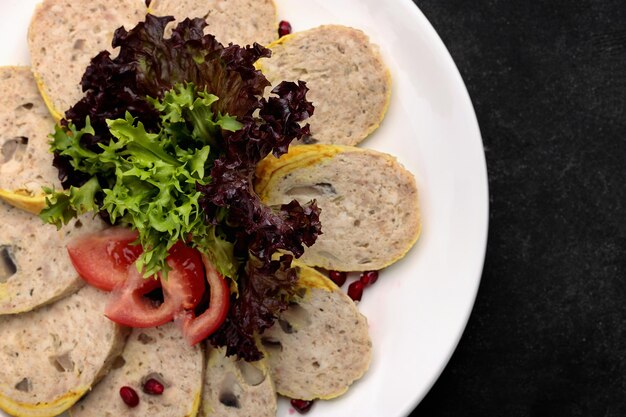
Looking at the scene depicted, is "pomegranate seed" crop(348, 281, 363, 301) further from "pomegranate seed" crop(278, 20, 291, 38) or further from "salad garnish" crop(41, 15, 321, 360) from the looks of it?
"pomegranate seed" crop(278, 20, 291, 38)

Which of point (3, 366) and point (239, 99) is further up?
point (239, 99)

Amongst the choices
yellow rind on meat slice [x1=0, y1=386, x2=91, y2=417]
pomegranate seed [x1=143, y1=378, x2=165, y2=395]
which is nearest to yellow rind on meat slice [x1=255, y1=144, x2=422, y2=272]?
pomegranate seed [x1=143, y1=378, x2=165, y2=395]

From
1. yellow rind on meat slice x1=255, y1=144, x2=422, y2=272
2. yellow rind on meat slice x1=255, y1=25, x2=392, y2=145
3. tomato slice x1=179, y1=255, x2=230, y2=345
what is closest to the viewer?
tomato slice x1=179, y1=255, x2=230, y2=345

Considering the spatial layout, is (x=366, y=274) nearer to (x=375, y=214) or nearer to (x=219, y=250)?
(x=375, y=214)

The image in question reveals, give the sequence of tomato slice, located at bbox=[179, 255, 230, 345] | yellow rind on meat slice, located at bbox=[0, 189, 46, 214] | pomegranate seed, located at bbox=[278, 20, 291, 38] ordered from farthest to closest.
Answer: pomegranate seed, located at bbox=[278, 20, 291, 38] → yellow rind on meat slice, located at bbox=[0, 189, 46, 214] → tomato slice, located at bbox=[179, 255, 230, 345]

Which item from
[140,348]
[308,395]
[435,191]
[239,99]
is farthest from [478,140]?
[140,348]

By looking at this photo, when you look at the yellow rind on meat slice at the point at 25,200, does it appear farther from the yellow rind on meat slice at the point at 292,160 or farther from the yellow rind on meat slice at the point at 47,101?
the yellow rind on meat slice at the point at 292,160

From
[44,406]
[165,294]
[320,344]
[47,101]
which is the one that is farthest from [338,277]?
[47,101]

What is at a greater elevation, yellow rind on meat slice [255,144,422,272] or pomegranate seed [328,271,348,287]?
yellow rind on meat slice [255,144,422,272]

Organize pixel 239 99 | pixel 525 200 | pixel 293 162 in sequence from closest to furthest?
1. pixel 239 99
2. pixel 293 162
3. pixel 525 200
